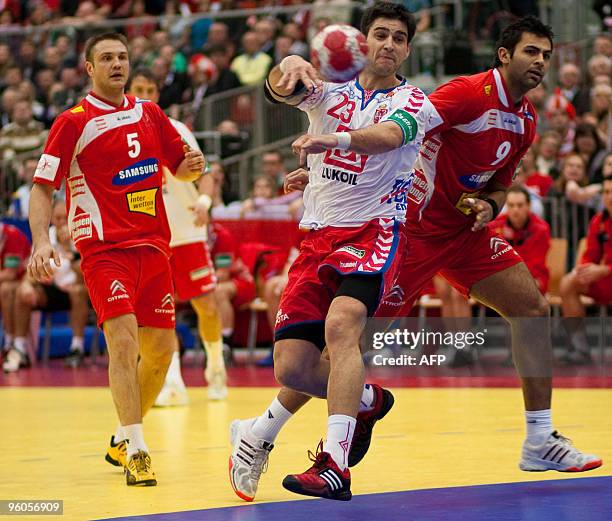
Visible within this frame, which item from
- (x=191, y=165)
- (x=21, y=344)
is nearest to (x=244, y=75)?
(x=21, y=344)

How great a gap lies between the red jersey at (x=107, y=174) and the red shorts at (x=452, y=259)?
137cm

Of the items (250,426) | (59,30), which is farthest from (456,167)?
(59,30)

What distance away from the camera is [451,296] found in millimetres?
12984

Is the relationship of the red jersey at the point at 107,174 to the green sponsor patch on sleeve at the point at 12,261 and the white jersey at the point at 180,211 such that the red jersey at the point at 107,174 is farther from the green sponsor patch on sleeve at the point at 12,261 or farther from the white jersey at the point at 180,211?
the green sponsor patch on sleeve at the point at 12,261

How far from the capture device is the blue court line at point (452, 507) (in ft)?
17.5

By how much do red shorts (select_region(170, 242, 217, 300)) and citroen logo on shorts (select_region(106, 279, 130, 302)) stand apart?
361 centimetres

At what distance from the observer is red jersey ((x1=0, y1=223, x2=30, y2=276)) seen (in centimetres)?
1424

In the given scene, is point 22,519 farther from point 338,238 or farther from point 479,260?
point 479,260

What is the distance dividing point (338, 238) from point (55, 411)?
4650 mm

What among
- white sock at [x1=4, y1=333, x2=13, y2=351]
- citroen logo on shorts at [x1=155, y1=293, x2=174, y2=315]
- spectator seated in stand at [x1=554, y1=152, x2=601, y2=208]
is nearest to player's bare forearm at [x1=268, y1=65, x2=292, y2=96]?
citroen logo on shorts at [x1=155, y1=293, x2=174, y2=315]

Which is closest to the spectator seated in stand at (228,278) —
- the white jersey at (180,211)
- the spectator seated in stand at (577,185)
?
the white jersey at (180,211)

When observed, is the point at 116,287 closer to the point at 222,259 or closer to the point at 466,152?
the point at 466,152

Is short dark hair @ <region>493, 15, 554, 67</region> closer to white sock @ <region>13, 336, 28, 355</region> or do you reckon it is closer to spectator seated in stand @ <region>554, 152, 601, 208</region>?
spectator seated in stand @ <region>554, 152, 601, 208</region>

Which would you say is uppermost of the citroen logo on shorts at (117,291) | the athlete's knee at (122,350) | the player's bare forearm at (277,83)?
the player's bare forearm at (277,83)
